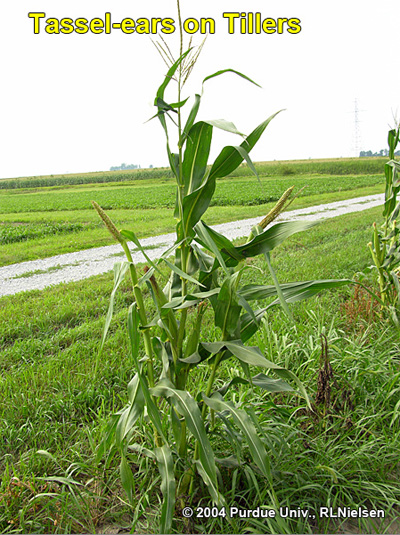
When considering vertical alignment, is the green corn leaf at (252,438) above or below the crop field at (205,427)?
above

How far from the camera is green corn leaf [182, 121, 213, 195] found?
1520 millimetres

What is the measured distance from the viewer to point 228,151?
1.45 metres

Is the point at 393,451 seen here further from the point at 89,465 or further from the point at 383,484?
the point at 89,465

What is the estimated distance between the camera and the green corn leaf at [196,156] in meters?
1.52

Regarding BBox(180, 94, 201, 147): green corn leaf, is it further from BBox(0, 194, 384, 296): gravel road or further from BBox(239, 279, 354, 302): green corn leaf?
BBox(0, 194, 384, 296): gravel road

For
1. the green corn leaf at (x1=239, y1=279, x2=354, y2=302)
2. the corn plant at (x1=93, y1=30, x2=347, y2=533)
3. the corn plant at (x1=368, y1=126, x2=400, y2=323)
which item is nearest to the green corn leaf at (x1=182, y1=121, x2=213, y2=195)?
the corn plant at (x1=93, y1=30, x2=347, y2=533)

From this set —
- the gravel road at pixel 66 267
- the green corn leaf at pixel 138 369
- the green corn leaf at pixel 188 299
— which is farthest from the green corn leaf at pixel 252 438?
the gravel road at pixel 66 267

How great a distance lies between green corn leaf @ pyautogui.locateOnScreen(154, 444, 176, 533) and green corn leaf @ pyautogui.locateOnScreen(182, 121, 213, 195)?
0.99 m

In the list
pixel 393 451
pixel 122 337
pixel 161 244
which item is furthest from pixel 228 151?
pixel 161 244

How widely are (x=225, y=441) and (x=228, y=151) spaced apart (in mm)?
1312

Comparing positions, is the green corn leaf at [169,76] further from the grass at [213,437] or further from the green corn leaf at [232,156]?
the grass at [213,437]

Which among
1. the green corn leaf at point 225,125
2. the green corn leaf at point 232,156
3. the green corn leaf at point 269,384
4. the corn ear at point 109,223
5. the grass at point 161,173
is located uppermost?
the grass at point 161,173

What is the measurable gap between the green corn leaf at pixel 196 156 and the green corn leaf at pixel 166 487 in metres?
0.99

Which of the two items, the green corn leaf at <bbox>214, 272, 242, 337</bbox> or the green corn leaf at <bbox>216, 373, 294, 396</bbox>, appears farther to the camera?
the green corn leaf at <bbox>216, 373, 294, 396</bbox>
